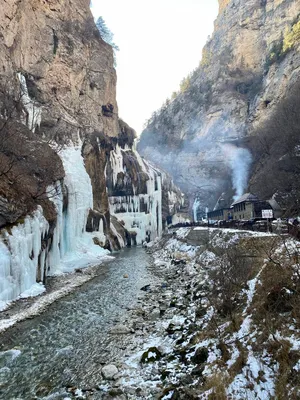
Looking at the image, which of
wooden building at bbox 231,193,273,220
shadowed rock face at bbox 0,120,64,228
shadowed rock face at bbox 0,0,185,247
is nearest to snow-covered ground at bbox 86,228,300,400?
shadowed rock face at bbox 0,120,64,228

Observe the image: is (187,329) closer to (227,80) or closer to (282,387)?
(282,387)

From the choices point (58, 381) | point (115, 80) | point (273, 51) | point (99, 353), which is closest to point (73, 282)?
point (99, 353)

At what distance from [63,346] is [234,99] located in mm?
63922

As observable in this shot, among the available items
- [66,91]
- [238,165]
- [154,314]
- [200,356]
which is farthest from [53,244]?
[238,165]

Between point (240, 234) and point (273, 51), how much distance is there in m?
55.2

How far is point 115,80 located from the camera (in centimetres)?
4528

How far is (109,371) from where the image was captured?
6.34 metres

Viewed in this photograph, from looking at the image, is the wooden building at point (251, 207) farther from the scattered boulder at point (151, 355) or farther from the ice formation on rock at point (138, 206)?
the scattered boulder at point (151, 355)

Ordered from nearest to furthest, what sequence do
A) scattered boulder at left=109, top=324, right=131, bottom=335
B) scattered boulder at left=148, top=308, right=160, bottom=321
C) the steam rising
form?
scattered boulder at left=109, top=324, right=131, bottom=335 → scattered boulder at left=148, top=308, right=160, bottom=321 → the steam rising

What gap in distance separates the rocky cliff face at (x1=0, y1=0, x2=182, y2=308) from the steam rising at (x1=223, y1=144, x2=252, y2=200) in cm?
1464

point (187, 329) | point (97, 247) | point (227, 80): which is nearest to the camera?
point (187, 329)

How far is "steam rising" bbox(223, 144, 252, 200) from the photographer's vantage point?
4997 cm

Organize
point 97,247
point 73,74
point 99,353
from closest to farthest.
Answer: point 99,353, point 97,247, point 73,74

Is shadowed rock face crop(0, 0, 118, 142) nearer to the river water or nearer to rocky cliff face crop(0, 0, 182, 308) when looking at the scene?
rocky cliff face crop(0, 0, 182, 308)
